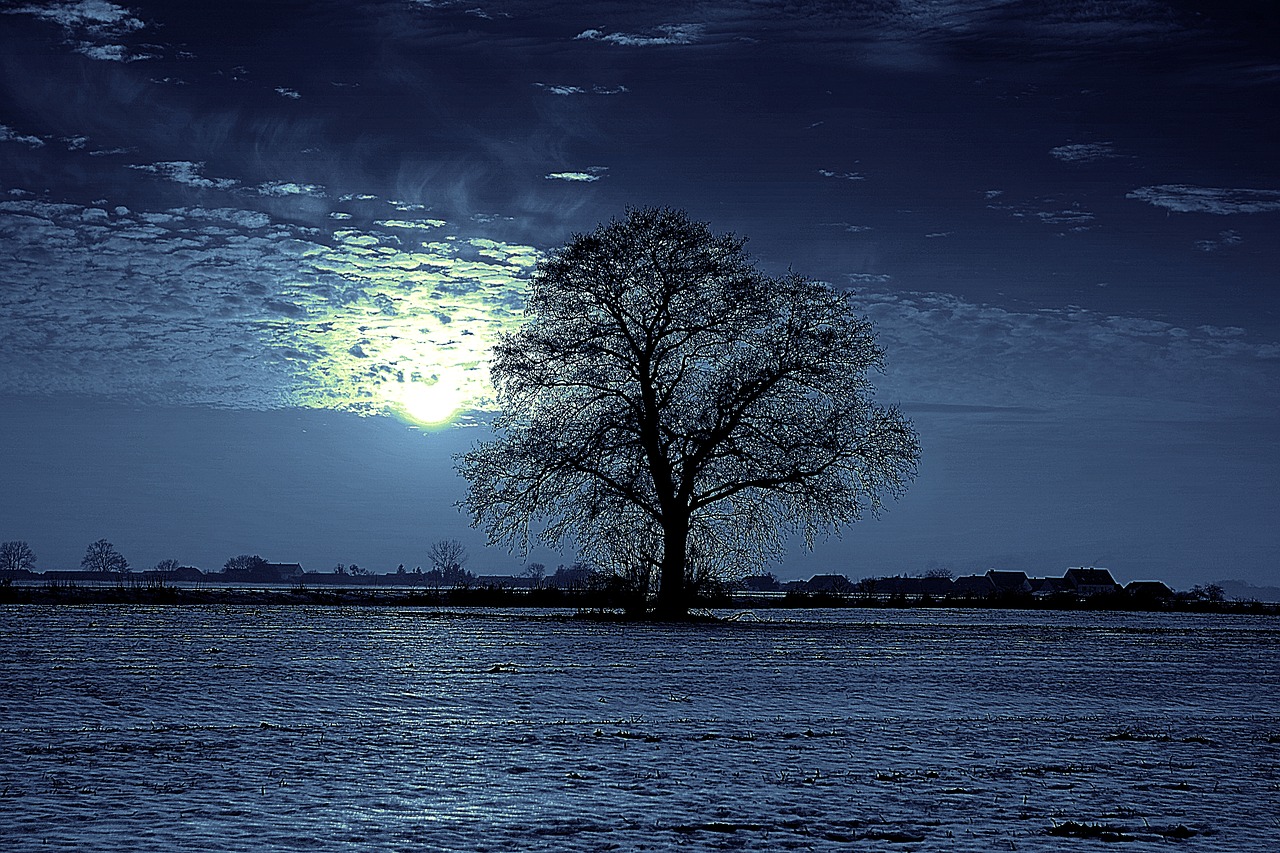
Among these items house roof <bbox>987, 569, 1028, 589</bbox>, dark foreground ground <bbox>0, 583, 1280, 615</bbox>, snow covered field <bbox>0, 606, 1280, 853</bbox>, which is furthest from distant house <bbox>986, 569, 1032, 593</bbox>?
snow covered field <bbox>0, 606, 1280, 853</bbox>

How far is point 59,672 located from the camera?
1323 cm

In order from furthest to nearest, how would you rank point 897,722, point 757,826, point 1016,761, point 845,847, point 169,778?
point 897,722
point 1016,761
point 169,778
point 757,826
point 845,847

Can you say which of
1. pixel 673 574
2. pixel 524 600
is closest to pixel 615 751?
pixel 673 574

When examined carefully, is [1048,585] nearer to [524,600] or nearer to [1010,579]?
[1010,579]

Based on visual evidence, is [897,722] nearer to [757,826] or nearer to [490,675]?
[757,826]

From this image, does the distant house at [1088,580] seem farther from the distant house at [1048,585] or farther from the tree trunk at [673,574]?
the tree trunk at [673,574]

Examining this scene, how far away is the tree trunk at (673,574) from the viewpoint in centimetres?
3341

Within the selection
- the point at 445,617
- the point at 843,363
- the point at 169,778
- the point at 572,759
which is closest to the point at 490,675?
the point at 572,759

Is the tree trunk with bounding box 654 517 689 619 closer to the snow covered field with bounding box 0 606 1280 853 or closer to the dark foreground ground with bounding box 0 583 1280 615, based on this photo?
the dark foreground ground with bounding box 0 583 1280 615

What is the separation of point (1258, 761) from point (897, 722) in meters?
2.95

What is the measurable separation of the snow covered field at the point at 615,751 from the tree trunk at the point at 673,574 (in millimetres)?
15246

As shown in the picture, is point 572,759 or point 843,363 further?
point 843,363

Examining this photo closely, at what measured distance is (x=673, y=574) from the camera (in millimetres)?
33562

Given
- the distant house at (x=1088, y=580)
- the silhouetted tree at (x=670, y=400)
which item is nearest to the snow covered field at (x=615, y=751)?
the silhouetted tree at (x=670, y=400)
